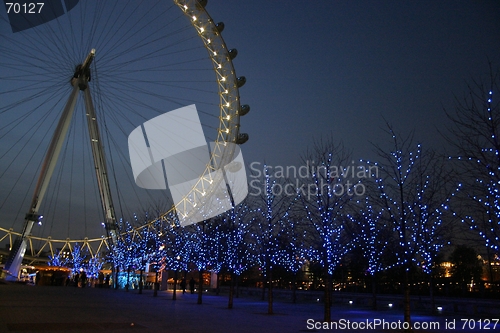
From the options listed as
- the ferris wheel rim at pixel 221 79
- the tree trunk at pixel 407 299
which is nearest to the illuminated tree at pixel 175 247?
the ferris wheel rim at pixel 221 79

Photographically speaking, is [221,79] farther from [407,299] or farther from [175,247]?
[407,299]

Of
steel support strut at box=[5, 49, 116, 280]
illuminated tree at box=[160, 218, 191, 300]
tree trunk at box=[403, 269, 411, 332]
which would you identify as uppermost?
steel support strut at box=[5, 49, 116, 280]

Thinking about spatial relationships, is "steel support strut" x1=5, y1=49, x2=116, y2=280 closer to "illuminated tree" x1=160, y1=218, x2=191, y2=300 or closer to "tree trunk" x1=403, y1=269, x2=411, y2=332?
"illuminated tree" x1=160, y1=218, x2=191, y2=300

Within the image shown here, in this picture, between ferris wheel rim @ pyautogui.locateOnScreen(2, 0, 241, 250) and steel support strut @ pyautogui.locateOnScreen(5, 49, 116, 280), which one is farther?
steel support strut @ pyautogui.locateOnScreen(5, 49, 116, 280)

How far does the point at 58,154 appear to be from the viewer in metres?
32.8

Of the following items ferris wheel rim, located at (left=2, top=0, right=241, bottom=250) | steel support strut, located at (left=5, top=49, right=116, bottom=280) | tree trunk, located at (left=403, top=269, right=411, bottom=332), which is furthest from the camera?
steel support strut, located at (left=5, top=49, right=116, bottom=280)

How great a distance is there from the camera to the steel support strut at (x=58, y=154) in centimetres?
3247

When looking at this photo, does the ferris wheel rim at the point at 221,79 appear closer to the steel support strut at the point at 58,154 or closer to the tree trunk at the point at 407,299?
the steel support strut at the point at 58,154

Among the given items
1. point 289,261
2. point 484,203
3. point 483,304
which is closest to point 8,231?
point 289,261

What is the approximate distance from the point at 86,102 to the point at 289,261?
18615mm

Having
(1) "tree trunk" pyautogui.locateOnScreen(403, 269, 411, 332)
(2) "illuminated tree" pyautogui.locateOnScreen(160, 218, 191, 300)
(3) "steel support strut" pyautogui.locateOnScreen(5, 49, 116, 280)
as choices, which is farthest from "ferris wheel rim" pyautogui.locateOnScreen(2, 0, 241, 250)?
(1) "tree trunk" pyautogui.locateOnScreen(403, 269, 411, 332)

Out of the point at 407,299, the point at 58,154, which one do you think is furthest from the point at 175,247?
the point at 407,299

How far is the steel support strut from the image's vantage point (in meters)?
32.5

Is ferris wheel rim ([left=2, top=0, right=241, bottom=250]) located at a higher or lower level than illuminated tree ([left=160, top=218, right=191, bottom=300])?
higher
